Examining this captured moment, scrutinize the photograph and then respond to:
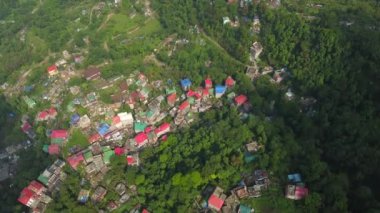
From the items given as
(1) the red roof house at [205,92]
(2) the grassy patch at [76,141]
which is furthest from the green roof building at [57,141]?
(1) the red roof house at [205,92]

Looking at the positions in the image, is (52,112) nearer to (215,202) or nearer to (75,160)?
(75,160)

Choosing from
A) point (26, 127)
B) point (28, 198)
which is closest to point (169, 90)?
point (26, 127)

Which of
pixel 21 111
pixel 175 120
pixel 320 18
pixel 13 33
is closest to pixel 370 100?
pixel 320 18

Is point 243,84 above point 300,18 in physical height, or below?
below

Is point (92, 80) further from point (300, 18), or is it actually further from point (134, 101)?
point (300, 18)

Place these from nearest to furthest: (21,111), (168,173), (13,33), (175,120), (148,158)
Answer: (168,173) < (148,158) < (175,120) < (21,111) < (13,33)

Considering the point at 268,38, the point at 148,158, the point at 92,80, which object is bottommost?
the point at 148,158

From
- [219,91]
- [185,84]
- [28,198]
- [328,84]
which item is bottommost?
[28,198]
